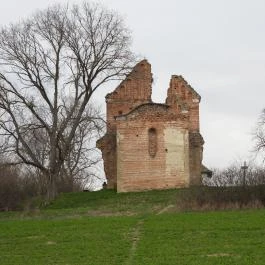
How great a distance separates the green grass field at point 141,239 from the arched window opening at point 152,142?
28.9 ft

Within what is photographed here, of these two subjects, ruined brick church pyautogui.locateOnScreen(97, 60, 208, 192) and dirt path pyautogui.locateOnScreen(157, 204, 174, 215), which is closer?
dirt path pyautogui.locateOnScreen(157, 204, 174, 215)

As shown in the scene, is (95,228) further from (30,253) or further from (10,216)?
(10,216)

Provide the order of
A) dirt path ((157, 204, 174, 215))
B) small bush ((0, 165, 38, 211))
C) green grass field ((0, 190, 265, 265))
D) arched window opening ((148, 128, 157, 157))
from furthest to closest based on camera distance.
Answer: small bush ((0, 165, 38, 211))
arched window opening ((148, 128, 157, 157))
dirt path ((157, 204, 174, 215))
green grass field ((0, 190, 265, 265))

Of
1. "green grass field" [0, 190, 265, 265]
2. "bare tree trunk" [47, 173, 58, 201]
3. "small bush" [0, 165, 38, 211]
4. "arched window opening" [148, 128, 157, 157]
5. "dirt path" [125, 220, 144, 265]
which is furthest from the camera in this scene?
"small bush" [0, 165, 38, 211]

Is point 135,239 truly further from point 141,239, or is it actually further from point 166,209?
point 166,209

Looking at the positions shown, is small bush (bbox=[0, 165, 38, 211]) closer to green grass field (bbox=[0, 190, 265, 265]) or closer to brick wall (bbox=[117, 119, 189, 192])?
brick wall (bbox=[117, 119, 189, 192])

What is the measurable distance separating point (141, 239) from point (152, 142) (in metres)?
17.2

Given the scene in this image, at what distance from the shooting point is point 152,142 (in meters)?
34.1

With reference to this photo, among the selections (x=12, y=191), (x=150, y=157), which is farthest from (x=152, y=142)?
(x=12, y=191)

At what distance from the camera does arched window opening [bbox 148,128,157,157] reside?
33875mm

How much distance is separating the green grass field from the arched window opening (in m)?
8.82

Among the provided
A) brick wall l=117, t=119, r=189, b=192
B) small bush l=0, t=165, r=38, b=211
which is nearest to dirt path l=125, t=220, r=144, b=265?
brick wall l=117, t=119, r=189, b=192

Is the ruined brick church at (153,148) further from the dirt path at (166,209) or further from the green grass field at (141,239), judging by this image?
the green grass field at (141,239)

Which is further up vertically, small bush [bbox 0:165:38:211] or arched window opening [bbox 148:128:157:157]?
arched window opening [bbox 148:128:157:157]
